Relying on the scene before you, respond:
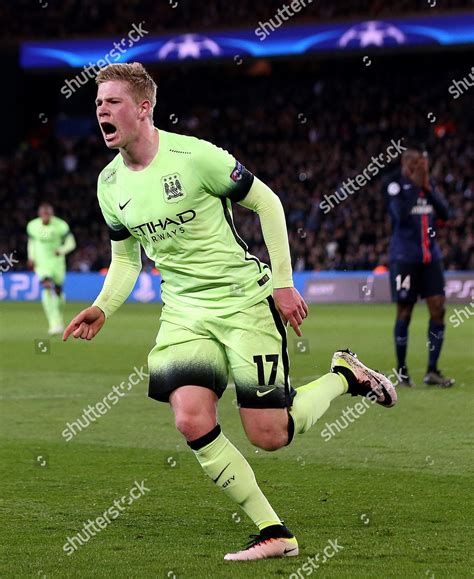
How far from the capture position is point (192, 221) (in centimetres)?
532

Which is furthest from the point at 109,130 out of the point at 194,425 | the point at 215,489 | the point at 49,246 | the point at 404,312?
the point at 49,246

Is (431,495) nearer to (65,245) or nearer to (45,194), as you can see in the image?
(65,245)

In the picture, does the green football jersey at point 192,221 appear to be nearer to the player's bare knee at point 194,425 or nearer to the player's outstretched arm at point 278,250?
the player's outstretched arm at point 278,250

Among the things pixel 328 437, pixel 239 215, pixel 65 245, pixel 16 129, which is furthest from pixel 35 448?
pixel 16 129

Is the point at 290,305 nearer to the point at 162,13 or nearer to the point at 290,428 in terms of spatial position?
the point at 290,428

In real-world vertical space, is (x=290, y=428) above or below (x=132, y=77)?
below

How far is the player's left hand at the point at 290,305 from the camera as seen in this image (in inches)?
204

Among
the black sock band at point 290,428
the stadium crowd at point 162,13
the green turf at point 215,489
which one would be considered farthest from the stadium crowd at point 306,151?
the black sock band at point 290,428

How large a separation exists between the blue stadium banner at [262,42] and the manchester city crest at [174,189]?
26692 mm

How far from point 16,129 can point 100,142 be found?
146 inches

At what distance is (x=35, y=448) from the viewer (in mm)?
8508

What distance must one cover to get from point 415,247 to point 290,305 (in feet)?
21.3

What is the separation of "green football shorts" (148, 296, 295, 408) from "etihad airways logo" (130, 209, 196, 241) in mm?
383

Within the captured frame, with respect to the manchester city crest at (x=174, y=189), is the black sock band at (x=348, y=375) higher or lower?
lower
